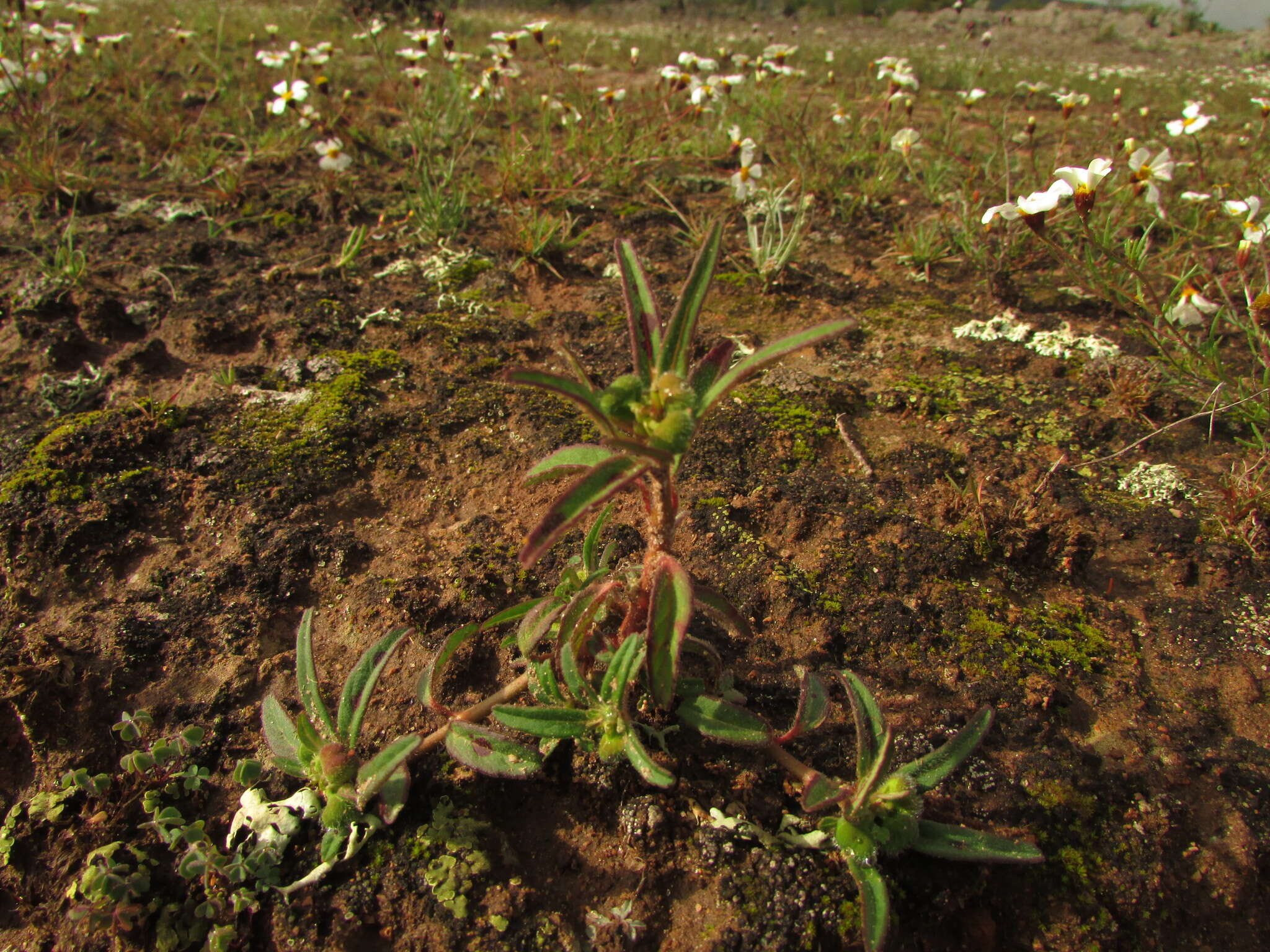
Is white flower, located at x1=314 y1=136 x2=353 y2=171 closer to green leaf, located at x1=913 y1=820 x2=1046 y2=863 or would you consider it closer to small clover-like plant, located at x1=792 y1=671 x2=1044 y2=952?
small clover-like plant, located at x1=792 y1=671 x2=1044 y2=952

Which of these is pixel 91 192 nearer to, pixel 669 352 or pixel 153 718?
pixel 153 718

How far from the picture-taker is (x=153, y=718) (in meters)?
1.52

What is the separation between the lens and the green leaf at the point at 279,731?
138cm

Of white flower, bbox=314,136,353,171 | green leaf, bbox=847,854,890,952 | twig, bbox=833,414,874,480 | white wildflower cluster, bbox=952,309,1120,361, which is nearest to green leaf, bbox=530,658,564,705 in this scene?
green leaf, bbox=847,854,890,952

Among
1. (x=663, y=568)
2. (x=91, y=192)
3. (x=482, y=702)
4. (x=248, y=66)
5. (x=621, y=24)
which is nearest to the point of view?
(x=663, y=568)

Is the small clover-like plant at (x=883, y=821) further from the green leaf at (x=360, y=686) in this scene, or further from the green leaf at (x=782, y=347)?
the green leaf at (x=360, y=686)

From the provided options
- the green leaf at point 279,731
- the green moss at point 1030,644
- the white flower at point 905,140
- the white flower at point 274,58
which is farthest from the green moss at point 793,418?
the white flower at point 274,58

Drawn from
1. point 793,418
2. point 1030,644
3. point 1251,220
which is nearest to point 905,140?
point 1251,220

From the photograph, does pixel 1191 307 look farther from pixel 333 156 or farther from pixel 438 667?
pixel 333 156

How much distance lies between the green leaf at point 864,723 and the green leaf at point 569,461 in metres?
0.61

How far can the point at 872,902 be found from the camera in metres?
1.16

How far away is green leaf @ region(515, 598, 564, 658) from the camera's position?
1.38m

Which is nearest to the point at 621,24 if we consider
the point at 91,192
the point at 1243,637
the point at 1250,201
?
the point at 91,192

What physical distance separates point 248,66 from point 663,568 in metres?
5.10
